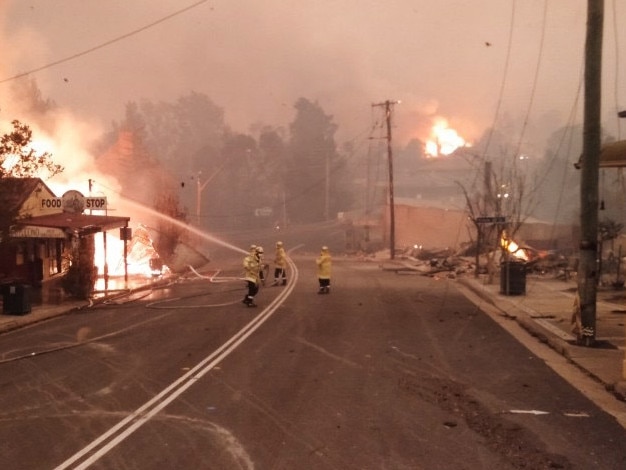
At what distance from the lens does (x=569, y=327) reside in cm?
1375

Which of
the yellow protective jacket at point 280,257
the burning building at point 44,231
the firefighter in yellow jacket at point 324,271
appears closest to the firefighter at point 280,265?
the yellow protective jacket at point 280,257

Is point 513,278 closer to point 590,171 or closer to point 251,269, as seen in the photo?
point 251,269

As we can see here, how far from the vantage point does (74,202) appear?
946 inches

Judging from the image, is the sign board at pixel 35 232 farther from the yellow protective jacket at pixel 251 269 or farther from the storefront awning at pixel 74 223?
the yellow protective jacket at pixel 251 269

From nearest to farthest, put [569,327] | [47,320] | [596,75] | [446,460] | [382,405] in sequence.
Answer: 1. [446,460]
2. [382,405]
3. [596,75]
4. [569,327]
5. [47,320]

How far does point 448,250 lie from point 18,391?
36059mm

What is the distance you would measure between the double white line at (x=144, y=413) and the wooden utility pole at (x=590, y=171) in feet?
20.4

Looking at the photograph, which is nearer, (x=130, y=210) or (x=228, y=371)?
(x=228, y=371)

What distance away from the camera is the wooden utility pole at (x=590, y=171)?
37.4ft

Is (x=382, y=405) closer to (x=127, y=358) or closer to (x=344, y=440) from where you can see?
(x=344, y=440)

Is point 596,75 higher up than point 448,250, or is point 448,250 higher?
point 596,75

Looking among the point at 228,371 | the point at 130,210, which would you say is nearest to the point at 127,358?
the point at 228,371

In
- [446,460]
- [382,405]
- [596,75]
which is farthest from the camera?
[596,75]

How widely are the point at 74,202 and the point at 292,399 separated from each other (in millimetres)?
18331
